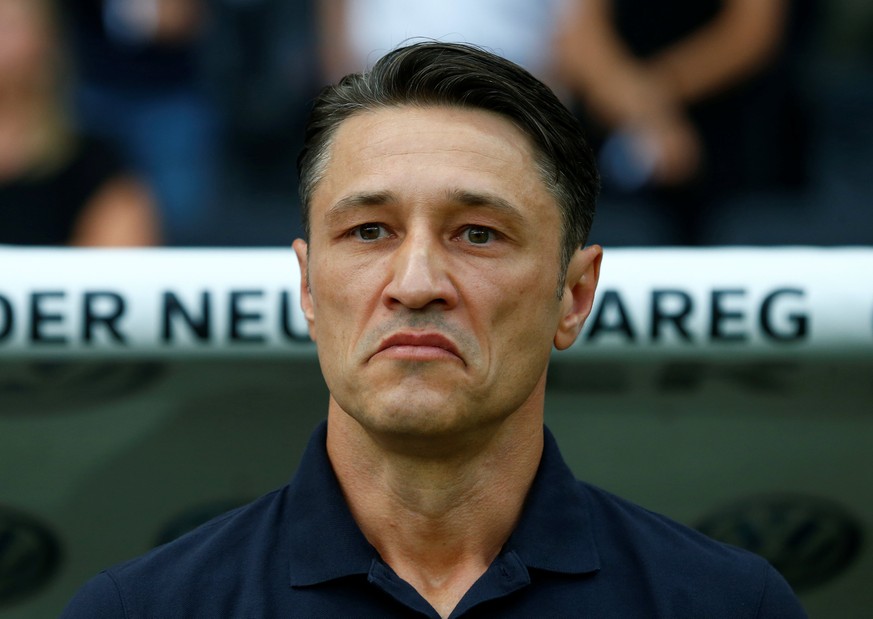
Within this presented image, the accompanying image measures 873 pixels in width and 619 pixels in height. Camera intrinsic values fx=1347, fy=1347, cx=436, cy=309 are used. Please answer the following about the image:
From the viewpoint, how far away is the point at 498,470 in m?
2.00

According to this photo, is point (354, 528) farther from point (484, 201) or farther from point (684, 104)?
point (684, 104)

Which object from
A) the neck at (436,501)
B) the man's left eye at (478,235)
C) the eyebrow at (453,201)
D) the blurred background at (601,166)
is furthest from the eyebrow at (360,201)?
the blurred background at (601,166)

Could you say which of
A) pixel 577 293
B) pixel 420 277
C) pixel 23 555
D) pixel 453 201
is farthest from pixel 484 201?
pixel 23 555

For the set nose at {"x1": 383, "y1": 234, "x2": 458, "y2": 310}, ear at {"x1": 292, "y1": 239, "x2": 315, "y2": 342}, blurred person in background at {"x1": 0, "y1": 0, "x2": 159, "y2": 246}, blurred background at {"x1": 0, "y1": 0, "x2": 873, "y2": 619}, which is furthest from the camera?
blurred person in background at {"x1": 0, "y1": 0, "x2": 159, "y2": 246}

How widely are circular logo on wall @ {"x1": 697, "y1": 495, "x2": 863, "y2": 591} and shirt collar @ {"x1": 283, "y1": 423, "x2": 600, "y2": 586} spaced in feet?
2.41

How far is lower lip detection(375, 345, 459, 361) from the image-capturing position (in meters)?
1.83

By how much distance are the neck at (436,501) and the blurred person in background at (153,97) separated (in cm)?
94

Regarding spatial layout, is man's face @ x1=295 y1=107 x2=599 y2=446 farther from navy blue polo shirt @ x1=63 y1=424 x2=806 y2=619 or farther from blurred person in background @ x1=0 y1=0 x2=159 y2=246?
blurred person in background @ x1=0 y1=0 x2=159 y2=246

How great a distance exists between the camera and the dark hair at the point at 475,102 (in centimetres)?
198

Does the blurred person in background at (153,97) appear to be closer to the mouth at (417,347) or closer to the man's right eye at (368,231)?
the man's right eye at (368,231)

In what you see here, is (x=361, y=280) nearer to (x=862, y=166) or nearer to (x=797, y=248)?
(x=797, y=248)

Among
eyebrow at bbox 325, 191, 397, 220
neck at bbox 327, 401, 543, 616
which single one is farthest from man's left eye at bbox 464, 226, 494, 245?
neck at bbox 327, 401, 543, 616

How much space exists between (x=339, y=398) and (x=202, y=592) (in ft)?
1.09

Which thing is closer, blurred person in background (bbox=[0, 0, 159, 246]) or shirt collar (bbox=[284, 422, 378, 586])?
shirt collar (bbox=[284, 422, 378, 586])
